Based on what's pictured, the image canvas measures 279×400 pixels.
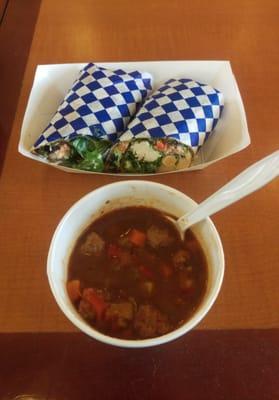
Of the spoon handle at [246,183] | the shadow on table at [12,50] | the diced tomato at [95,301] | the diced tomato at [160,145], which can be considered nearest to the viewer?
the spoon handle at [246,183]

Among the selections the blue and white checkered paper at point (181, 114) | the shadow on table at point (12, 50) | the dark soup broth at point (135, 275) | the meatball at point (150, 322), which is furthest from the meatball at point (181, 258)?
the shadow on table at point (12, 50)

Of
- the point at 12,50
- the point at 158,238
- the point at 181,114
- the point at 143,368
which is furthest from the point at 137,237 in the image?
the point at 12,50

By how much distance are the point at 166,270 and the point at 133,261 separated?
72 millimetres

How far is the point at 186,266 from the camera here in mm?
722

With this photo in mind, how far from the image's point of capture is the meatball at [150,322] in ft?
2.11

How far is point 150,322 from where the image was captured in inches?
25.8

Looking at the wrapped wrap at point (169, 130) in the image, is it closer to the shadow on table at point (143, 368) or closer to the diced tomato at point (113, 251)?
the diced tomato at point (113, 251)

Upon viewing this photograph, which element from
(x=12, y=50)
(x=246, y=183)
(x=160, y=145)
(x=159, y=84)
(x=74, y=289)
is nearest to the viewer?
(x=246, y=183)

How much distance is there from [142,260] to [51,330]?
249 mm

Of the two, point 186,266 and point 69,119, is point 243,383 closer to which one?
point 186,266

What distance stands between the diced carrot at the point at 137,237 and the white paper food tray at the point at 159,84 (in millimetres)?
246

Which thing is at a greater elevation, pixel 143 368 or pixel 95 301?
pixel 95 301

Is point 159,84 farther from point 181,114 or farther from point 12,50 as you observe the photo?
point 12,50

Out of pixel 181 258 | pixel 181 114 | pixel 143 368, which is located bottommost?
pixel 143 368
